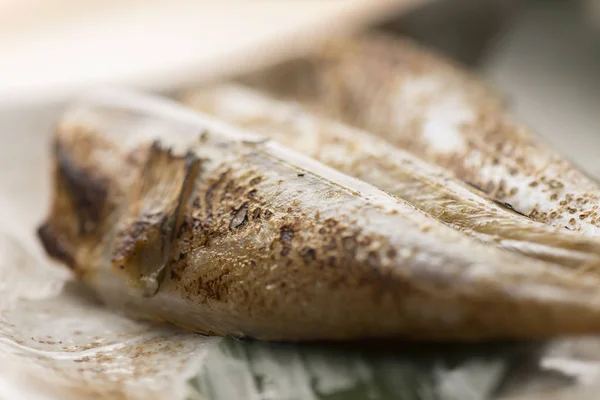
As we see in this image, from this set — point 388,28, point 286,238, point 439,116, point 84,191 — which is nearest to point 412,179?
point 286,238

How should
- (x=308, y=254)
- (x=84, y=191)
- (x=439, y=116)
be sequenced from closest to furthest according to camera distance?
1. (x=308, y=254)
2. (x=84, y=191)
3. (x=439, y=116)

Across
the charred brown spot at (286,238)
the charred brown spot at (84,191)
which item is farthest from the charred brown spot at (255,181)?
the charred brown spot at (84,191)

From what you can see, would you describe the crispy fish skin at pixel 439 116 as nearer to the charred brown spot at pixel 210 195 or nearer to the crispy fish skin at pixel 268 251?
the crispy fish skin at pixel 268 251

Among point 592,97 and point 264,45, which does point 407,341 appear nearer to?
point 592,97

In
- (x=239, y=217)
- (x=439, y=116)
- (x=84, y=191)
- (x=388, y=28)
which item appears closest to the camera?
(x=239, y=217)

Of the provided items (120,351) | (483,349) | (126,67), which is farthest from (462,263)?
(126,67)

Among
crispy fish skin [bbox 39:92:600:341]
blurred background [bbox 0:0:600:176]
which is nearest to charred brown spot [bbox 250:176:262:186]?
crispy fish skin [bbox 39:92:600:341]

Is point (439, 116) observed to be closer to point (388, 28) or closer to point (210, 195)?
point (210, 195)
